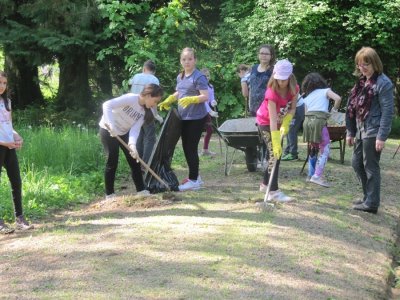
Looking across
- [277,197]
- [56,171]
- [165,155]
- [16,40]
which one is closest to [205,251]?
[277,197]

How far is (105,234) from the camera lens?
5.30m

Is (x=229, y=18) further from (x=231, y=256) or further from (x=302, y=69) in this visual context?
(x=231, y=256)

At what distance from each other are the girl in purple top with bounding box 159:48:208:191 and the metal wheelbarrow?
828 millimetres

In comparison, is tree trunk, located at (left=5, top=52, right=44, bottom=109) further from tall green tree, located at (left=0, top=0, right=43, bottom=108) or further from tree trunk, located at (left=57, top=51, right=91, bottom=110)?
tree trunk, located at (left=57, top=51, right=91, bottom=110)

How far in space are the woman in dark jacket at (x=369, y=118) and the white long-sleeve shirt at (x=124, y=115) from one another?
235cm

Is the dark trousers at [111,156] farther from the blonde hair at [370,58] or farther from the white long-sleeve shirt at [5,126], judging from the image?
the blonde hair at [370,58]

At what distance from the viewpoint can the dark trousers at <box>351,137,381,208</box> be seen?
20.1 feet

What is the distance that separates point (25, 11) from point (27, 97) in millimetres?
4459

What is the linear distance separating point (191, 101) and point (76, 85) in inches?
397

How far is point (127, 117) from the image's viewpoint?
6438mm

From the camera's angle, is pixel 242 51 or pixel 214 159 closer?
pixel 214 159

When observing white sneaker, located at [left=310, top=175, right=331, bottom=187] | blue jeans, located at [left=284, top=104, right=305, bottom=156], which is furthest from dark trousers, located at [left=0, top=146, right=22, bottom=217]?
blue jeans, located at [left=284, top=104, right=305, bottom=156]

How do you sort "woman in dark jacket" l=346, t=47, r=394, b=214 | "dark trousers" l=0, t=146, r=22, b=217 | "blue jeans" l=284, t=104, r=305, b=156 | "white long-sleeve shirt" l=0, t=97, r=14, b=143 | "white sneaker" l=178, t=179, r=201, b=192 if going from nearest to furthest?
"white long-sleeve shirt" l=0, t=97, r=14, b=143 → "dark trousers" l=0, t=146, r=22, b=217 → "woman in dark jacket" l=346, t=47, r=394, b=214 → "white sneaker" l=178, t=179, r=201, b=192 → "blue jeans" l=284, t=104, r=305, b=156

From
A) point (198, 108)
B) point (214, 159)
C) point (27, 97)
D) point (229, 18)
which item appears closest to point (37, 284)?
point (198, 108)
